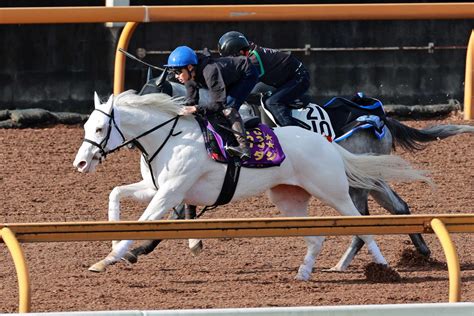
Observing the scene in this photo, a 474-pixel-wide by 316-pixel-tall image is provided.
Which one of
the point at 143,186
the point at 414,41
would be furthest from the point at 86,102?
the point at 143,186

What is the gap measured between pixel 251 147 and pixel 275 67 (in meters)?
1.25

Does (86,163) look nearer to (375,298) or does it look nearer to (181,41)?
(375,298)

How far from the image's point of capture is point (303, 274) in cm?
984

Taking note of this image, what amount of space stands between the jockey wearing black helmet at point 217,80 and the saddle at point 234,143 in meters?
0.06

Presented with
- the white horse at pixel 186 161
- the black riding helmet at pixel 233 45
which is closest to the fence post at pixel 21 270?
the white horse at pixel 186 161

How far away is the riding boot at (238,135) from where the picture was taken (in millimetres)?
9820

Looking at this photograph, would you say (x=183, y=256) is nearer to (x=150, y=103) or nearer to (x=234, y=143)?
(x=234, y=143)

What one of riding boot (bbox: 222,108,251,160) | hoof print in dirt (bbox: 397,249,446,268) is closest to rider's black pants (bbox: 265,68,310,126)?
riding boot (bbox: 222,108,251,160)

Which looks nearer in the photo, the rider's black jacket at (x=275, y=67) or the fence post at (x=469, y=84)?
the rider's black jacket at (x=275, y=67)

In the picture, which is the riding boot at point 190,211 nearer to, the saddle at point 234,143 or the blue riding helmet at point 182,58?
the saddle at point 234,143

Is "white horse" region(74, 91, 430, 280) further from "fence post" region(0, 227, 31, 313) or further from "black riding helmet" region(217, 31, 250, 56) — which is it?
"fence post" region(0, 227, 31, 313)

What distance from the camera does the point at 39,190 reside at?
1270 centimetres

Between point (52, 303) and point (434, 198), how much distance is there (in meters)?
5.27

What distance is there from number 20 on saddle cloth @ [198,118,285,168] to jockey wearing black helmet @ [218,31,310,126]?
85 centimetres
